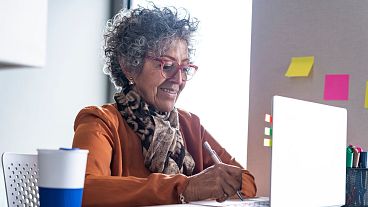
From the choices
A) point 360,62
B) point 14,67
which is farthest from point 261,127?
point 14,67

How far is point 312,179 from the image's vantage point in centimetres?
129

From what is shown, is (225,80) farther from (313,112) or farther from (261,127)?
(313,112)

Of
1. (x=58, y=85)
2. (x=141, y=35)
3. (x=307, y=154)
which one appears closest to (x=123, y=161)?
(x=141, y=35)

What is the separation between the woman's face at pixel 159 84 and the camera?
69.4 inches

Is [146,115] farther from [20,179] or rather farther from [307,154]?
[307,154]

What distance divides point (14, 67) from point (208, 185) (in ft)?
2.79

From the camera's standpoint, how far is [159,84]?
1760mm

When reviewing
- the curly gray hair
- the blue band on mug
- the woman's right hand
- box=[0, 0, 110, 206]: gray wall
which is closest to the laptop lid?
the woman's right hand

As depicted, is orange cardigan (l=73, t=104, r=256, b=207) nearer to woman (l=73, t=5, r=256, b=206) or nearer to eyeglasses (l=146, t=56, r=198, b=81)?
woman (l=73, t=5, r=256, b=206)

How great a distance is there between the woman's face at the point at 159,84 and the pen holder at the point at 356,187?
54 centimetres

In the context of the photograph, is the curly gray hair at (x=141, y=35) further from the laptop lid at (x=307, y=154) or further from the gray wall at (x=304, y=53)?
the laptop lid at (x=307, y=154)

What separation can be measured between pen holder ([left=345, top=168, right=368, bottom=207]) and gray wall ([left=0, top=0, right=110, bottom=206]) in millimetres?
1436

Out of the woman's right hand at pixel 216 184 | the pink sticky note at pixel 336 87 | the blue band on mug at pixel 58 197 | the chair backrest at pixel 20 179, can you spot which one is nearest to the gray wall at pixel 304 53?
the pink sticky note at pixel 336 87

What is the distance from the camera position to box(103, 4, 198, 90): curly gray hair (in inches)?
70.5
